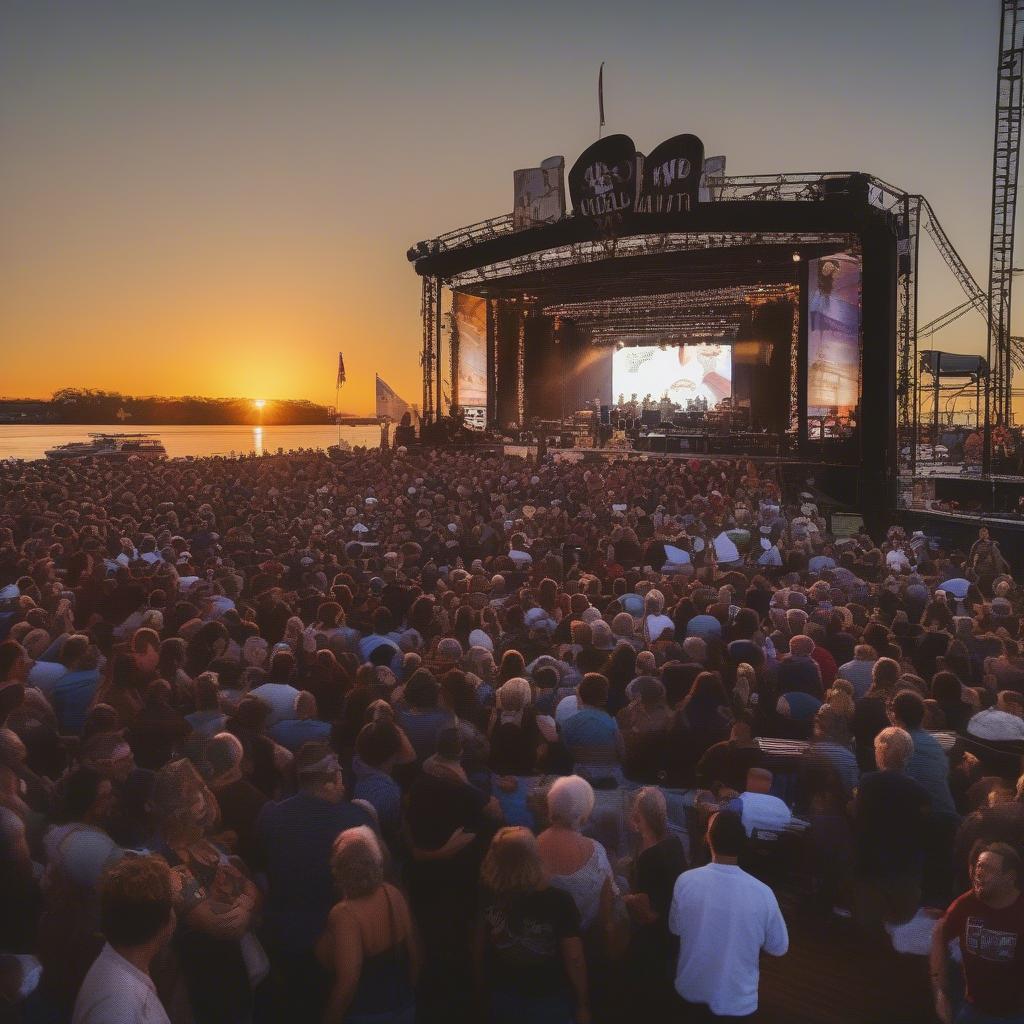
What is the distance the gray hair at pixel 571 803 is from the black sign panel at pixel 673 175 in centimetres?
1991

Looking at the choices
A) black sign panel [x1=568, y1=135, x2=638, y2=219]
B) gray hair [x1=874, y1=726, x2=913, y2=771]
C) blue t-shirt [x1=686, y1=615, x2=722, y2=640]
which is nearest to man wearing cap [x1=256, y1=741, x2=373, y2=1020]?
gray hair [x1=874, y1=726, x2=913, y2=771]

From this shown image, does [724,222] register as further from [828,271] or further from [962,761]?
[962,761]

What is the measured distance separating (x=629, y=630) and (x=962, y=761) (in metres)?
2.93

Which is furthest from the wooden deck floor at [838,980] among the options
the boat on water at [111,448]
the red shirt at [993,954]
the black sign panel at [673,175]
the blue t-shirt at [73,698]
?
the boat on water at [111,448]

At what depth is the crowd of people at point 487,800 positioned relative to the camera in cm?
311

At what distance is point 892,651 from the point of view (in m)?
6.73

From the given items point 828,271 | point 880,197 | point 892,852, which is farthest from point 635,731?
point 828,271

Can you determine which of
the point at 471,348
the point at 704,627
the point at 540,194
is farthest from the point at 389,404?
the point at 704,627

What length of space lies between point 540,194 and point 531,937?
954 inches

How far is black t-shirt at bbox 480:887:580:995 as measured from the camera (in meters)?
3.06

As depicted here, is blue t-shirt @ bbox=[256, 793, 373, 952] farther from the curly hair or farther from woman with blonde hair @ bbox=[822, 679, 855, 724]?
woman with blonde hair @ bbox=[822, 679, 855, 724]

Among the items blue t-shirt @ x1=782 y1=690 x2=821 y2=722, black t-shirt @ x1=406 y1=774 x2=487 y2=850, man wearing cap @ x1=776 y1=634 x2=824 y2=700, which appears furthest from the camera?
man wearing cap @ x1=776 y1=634 x2=824 y2=700

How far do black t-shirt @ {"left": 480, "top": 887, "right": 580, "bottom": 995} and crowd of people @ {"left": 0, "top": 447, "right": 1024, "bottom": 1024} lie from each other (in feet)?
0.04

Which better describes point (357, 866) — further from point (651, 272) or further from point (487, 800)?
point (651, 272)
